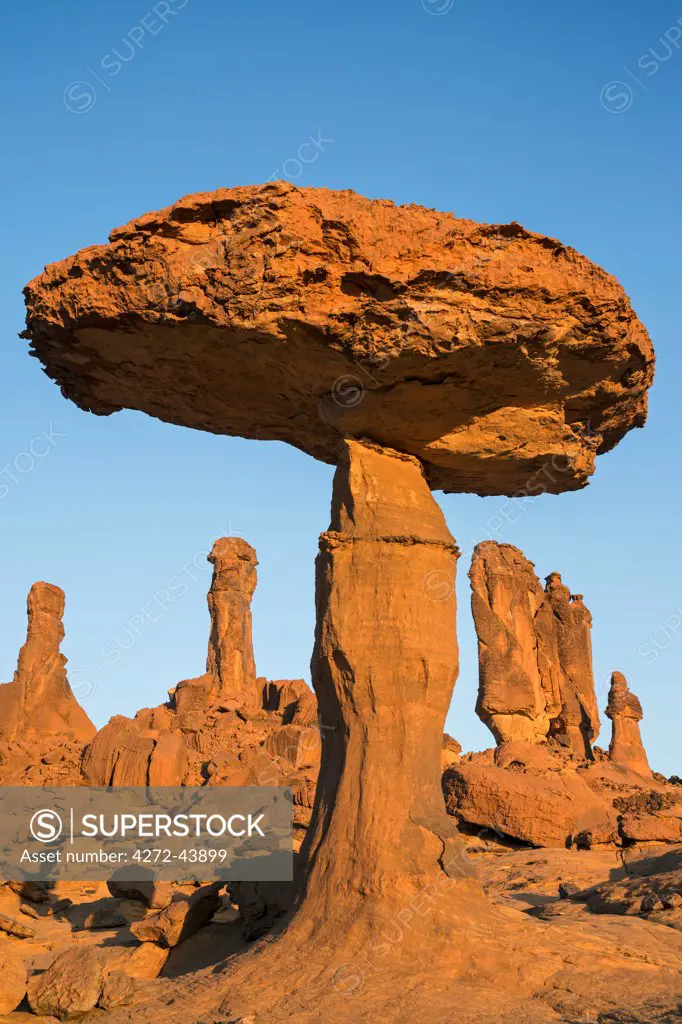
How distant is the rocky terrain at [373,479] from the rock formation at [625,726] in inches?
1008

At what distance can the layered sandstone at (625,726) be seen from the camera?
106 ft

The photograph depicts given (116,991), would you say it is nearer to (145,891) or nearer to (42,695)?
(145,891)

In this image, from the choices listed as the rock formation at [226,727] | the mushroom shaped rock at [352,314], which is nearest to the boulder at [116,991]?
the mushroom shaped rock at [352,314]

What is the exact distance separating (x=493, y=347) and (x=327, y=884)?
385 cm

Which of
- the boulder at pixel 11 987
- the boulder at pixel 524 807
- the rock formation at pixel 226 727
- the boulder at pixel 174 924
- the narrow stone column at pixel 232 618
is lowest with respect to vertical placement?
the boulder at pixel 11 987

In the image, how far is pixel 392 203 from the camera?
6562 millimetres

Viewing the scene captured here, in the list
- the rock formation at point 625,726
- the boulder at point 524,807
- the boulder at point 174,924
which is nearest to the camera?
the boulder at point 174,924

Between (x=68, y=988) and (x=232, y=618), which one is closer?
(x=68, y=988)

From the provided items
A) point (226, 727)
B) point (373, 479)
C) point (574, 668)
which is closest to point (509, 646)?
point (574, 668)

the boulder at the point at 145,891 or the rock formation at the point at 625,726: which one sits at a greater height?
the rock formation at the point at 625,726

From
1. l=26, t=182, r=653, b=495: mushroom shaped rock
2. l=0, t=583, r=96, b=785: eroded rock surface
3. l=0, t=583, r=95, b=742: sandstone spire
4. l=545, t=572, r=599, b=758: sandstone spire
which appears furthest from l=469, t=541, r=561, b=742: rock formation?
l=26, t=182, r=653, b=495: mushroom shaped rock

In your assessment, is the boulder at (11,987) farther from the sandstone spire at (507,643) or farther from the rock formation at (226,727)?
the sandstone spire at (507,643)

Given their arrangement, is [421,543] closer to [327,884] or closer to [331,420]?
[331,420]

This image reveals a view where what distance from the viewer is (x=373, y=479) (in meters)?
7.11
